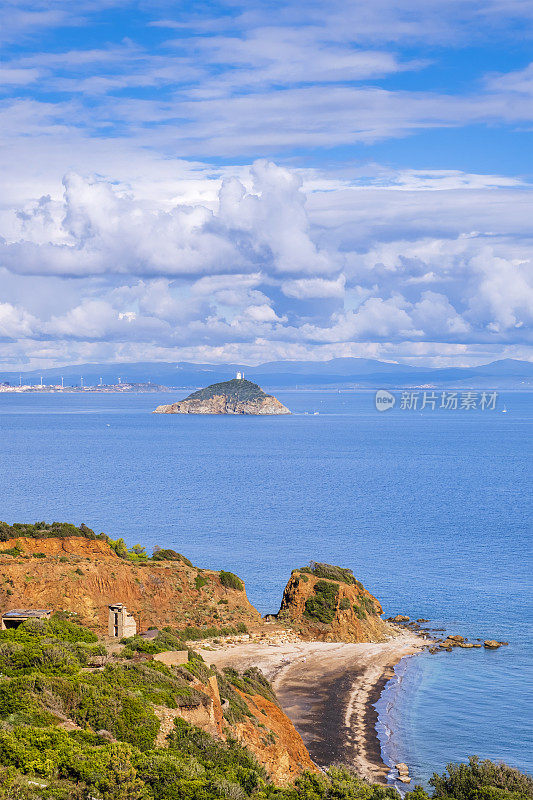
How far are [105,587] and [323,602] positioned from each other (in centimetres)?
1743

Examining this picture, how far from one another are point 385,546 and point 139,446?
121 metres

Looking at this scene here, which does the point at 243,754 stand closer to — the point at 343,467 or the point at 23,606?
the point at 23,606

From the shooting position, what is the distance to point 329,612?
2277 inches

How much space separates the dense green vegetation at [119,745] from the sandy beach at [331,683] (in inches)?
288

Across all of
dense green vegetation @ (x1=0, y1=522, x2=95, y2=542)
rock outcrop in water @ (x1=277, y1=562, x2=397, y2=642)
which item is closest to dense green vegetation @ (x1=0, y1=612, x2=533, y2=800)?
dense green vegetation @ (x1=0, y1=522, x2=95, y2=542)

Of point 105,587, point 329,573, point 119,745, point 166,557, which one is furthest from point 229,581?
point 119,745

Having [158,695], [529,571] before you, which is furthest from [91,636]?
[529,571]

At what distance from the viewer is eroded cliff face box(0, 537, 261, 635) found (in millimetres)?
46906

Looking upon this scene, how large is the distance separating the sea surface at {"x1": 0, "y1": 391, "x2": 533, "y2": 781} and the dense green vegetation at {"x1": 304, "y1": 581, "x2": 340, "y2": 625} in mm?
5807

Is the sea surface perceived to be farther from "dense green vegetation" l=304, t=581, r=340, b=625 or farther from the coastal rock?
"dense green vegetation" l=304, t=581, r=340, b=625

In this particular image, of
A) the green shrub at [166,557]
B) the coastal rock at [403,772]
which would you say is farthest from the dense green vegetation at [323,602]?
the coastal rock at [403,772]

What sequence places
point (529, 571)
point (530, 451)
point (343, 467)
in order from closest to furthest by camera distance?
point (529, 571), point (343, 467), point (530, 451)

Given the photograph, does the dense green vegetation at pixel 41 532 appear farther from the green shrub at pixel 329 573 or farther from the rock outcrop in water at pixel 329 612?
the green shrub at pixel 329 573

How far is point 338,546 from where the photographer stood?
83.8 m
